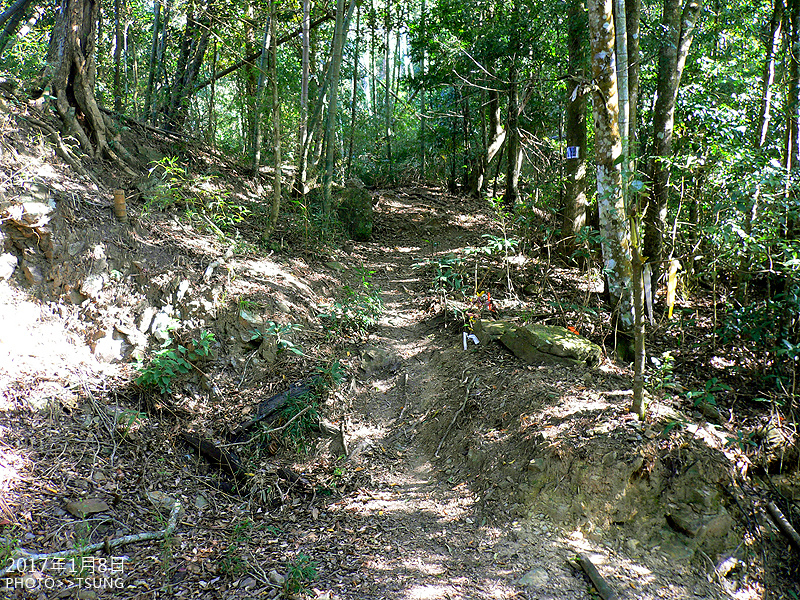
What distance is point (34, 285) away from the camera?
14.4 feet

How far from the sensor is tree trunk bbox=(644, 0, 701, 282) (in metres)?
5.68

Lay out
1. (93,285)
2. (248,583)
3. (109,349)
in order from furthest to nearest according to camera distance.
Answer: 1. (93,285)
2. (109,349)
3. (248,583)

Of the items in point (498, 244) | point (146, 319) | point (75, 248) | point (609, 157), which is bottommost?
point (146, 319)

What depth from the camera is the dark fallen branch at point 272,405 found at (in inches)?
180

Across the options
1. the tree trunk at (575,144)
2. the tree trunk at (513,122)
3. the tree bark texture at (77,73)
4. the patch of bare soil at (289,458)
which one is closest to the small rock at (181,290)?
the patch of bare soil at (289,458)

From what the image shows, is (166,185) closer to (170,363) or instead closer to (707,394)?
(170,363)

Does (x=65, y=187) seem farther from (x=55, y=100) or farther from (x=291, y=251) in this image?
(x=291, y=251)

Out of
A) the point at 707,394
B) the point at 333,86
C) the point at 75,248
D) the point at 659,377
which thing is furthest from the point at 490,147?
the point at 75,248

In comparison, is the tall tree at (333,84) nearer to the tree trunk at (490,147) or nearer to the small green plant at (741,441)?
the tree trunk at (490,147)

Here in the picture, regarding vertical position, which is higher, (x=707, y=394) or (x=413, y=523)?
(x=707, y=394)

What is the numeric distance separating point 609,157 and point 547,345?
2.09 m

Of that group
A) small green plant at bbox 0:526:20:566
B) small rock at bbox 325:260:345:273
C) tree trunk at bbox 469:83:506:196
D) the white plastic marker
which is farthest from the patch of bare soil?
tree trunk at bbox 469:83:506:196

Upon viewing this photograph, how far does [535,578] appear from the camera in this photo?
3410 millimetres

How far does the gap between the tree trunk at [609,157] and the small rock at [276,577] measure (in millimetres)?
4170
